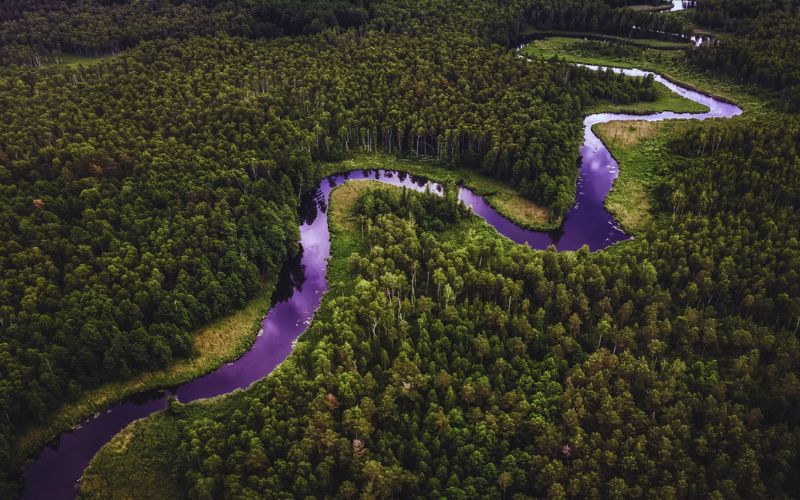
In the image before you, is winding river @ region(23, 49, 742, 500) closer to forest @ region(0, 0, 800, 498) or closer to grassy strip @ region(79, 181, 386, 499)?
grassy strip @ region(79, 181, 386, 499)

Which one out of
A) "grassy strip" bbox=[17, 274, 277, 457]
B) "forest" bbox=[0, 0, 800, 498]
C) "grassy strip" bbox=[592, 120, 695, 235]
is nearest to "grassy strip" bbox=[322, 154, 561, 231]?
"forest" bbox=[0, 0, 800, 498]

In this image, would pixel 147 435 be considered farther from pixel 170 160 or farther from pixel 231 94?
pixel 231 94

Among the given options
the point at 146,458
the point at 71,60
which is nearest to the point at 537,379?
the point at 146,458

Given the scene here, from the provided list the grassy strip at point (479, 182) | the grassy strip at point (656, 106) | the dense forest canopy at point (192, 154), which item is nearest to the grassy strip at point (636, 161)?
the grassy strip at point (656, 106)

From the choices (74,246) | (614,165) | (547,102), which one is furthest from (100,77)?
(614,165)

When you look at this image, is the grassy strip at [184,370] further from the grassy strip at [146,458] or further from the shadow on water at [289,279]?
the grassy strip at [146,458]
